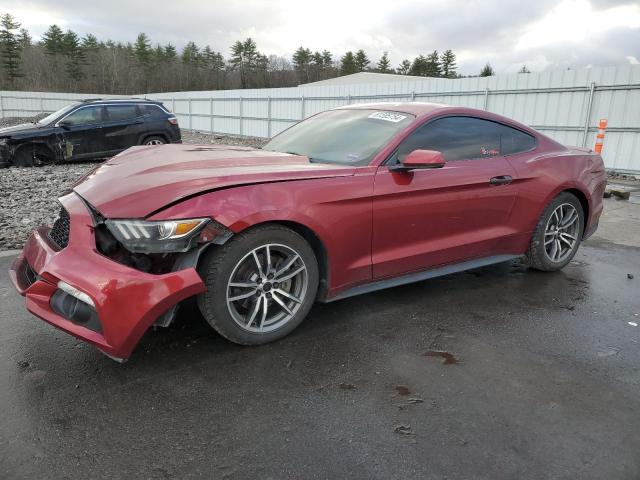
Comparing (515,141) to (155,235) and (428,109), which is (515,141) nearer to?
(428,109)

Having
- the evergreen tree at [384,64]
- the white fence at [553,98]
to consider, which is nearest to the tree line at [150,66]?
the evergreen tree at [384,64]

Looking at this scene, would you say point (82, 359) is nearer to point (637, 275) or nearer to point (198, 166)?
point (198, 166)

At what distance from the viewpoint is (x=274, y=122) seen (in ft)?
71.2

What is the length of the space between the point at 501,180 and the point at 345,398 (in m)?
2.40

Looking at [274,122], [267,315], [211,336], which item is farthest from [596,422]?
[274,122]

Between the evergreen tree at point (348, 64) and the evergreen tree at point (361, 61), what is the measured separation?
56 centimetres

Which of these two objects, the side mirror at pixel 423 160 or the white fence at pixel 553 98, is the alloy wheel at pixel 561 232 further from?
the white fence at pixel 553 98

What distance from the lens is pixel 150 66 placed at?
79938mm

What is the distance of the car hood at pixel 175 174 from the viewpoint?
2.70 m

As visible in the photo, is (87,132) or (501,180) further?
(87,132)

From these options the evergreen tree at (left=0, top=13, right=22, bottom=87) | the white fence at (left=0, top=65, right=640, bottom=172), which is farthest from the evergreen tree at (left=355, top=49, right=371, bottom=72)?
the white fence at (left=0, top=65, right=640, bottom=172)

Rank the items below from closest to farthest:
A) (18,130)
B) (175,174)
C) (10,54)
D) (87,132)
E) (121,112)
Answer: (175,174), (18,130), (87,132), (121,112), (10,54)

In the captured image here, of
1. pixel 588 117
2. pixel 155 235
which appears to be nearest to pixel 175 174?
pixel 155 235

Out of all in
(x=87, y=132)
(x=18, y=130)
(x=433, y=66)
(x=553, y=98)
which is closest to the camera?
(x=18, y=130)
